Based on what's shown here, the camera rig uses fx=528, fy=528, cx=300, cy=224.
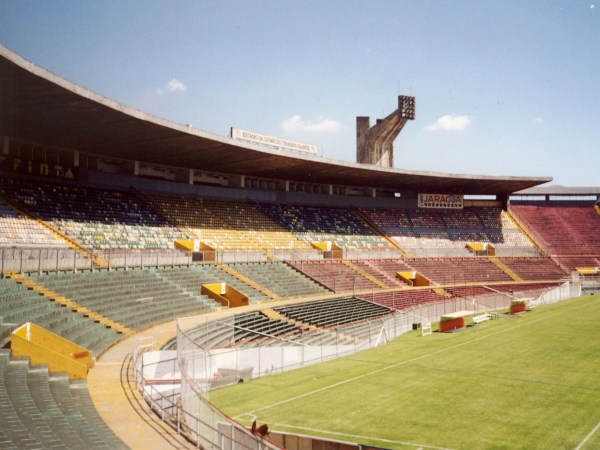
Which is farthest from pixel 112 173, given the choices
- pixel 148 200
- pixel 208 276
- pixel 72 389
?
pixel 72 389

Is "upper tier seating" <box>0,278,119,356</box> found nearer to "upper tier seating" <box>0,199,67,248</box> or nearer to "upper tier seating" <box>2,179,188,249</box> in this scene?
"upper tier seating" <box>0,199,67,248</box>

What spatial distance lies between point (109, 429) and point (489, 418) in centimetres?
1194

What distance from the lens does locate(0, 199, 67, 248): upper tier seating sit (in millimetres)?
30266

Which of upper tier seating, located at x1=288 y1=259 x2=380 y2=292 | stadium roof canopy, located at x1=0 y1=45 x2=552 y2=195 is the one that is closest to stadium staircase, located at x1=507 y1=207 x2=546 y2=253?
stadium roof canopy, located at x1=0 y1=45 x2=552 y2=195

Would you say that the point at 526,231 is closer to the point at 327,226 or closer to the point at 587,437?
the point at 327,226

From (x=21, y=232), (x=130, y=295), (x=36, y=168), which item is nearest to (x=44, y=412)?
(x=130, y=295)

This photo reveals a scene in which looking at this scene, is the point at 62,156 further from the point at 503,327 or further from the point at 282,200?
the point at 503,327

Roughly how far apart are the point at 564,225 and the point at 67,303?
6845 centimetres

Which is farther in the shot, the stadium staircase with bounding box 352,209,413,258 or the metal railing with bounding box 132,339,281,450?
the stadium staircase with bounding box 352,209,413,258

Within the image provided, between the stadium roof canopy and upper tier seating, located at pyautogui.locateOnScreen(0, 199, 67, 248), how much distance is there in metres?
5.98

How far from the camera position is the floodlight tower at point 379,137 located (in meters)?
70.3

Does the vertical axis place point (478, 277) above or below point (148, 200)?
below

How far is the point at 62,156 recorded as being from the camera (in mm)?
42156

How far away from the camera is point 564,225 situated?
73.3 metres
